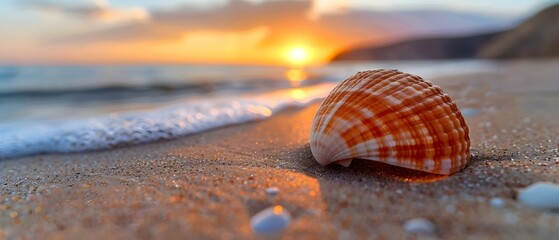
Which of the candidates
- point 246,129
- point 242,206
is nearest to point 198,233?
point 242,206

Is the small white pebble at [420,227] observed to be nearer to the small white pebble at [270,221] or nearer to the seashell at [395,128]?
the small white pebble at [270,221]

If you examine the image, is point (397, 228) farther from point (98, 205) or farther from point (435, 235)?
point (98, 205)

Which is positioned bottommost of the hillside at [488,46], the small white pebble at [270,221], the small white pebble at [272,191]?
the hillside at [488,46]

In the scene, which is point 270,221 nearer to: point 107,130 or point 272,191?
point 272,191

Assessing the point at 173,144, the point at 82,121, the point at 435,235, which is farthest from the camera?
the point at 82,121

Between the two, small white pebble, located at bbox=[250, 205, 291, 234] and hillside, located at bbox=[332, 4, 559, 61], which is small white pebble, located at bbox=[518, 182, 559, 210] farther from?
hillside, located at bbox=[332, 4, 559, 61]

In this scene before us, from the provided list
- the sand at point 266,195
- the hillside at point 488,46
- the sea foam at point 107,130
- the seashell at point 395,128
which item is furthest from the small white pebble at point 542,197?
the hillside at point 488,46

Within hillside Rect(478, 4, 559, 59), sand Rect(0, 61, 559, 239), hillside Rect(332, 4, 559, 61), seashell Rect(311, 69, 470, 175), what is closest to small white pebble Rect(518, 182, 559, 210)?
sand Rect(0, 61, 559, 239)
